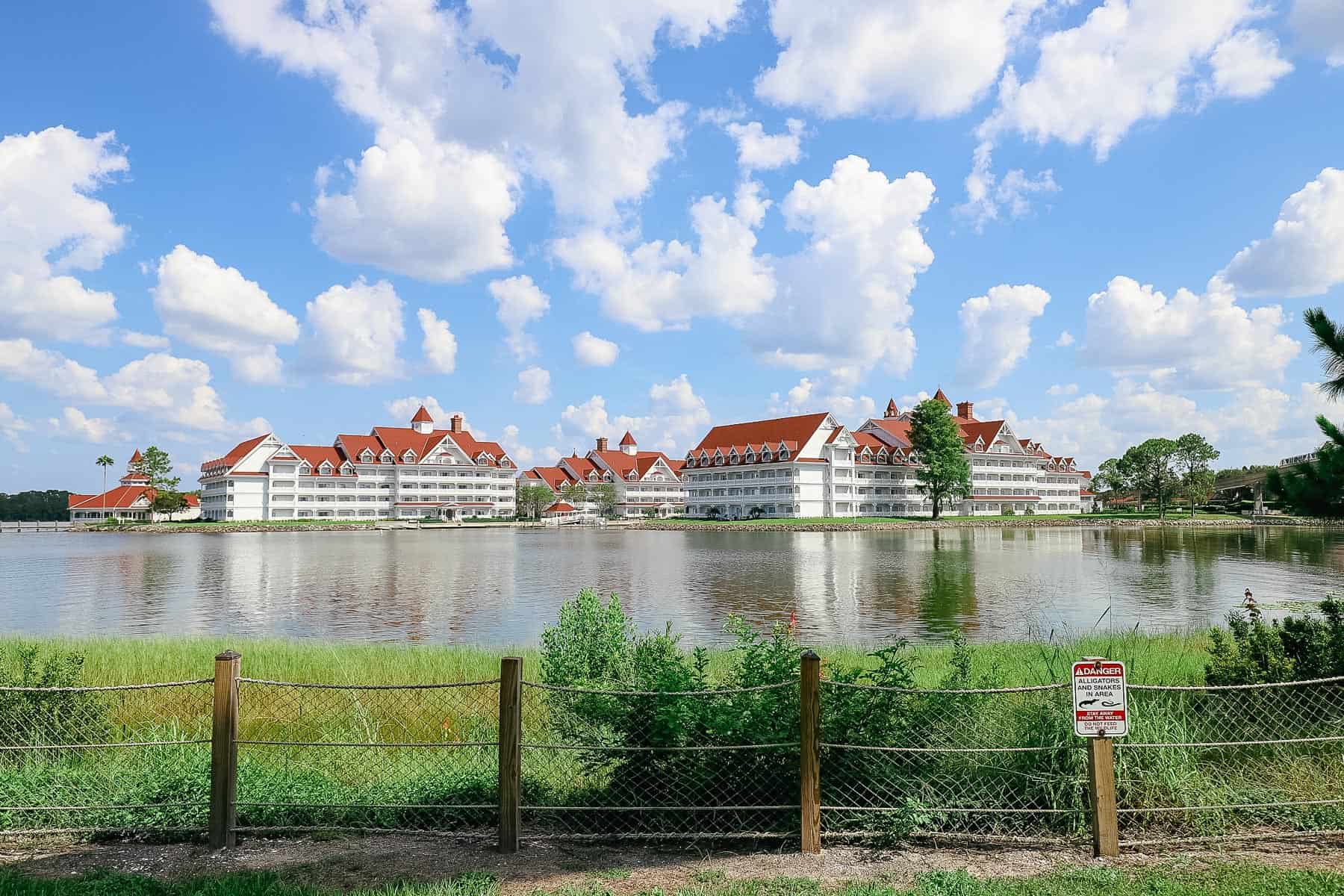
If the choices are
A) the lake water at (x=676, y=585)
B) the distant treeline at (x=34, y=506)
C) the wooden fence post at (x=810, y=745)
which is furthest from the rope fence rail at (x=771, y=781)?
the distant treeline at (x=34, y=506)

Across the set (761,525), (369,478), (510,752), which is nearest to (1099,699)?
(510,752)

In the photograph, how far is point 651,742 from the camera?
6.53 meters

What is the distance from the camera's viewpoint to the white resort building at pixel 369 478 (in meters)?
109

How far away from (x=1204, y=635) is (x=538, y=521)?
95.2 metres

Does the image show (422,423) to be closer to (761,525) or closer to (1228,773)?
(761,525)

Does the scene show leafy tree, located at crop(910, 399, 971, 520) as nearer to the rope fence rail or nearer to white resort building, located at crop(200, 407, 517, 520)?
white resort building, located at crop(200, 407, 517, 520)

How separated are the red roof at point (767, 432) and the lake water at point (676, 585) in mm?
44655

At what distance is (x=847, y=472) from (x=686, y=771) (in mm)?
99446

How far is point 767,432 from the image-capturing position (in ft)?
360

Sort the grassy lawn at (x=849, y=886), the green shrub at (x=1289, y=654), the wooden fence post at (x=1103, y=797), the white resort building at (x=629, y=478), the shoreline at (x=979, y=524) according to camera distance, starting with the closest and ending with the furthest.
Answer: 1. the grassy lawn at (x=849, y=886)
2. the wooden fence post at (x=1103, y=797)
3. the green shrub at (x=1289, y=654)
4. the shoreline at (x=979, y=524)
5. the white resort building at (x=629, y=478)

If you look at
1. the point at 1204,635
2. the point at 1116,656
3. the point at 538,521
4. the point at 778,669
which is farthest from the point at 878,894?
the point at 538,521

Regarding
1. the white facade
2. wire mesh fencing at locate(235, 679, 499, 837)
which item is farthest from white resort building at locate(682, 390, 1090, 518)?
wire mesh fencing at locate(235, 679, 499, 837)

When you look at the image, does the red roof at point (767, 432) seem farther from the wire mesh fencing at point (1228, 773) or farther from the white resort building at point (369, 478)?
the wire mesh fencing at point (1228, 773)

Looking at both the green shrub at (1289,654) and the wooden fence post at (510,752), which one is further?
the green shrub at (1289,654)
